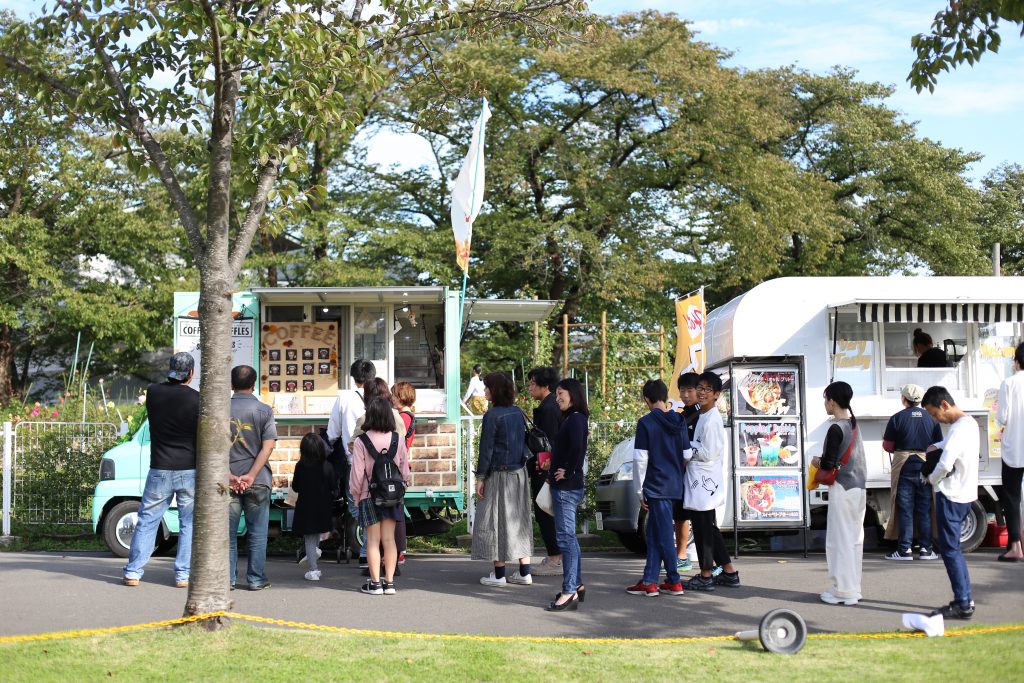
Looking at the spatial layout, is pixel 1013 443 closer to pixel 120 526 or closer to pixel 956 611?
pixel 956 611

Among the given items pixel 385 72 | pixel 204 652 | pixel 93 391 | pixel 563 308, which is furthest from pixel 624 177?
pixel 204 652

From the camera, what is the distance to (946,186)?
3294 centimetres

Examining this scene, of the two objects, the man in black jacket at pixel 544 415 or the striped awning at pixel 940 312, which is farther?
the striped awning at pixel 940 312

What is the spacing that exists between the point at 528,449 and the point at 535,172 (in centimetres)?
1995

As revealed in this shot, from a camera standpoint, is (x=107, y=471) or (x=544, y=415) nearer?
(x=544, y=415)

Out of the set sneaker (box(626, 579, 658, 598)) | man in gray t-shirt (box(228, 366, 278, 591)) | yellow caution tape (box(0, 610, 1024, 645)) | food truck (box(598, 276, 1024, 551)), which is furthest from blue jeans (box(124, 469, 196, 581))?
food truck (box(598, 276, 1024, 551))

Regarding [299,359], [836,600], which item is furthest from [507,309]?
[836,600]

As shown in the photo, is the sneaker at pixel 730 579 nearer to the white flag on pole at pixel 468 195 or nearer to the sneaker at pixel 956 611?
the sneaker at pixel 956 611

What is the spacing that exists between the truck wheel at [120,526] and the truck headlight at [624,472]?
485 cm

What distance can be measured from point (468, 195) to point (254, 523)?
4268 mm

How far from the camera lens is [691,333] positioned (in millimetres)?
12203

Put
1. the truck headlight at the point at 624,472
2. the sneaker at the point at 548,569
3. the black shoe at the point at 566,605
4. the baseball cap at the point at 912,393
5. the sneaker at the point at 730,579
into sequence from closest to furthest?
the black shoe at the point at 566,605 → the sneaker at the point at 730,579 → the sneaker at the point at 548,569 → the baseball cap at the point at 912,393 → the truck headlight at the point at 624,472

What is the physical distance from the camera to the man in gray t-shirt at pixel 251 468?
8.84 m

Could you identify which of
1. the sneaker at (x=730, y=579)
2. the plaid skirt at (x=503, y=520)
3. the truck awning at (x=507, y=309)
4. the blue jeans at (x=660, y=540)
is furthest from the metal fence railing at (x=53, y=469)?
the sneaker at (x=730, y=579)
